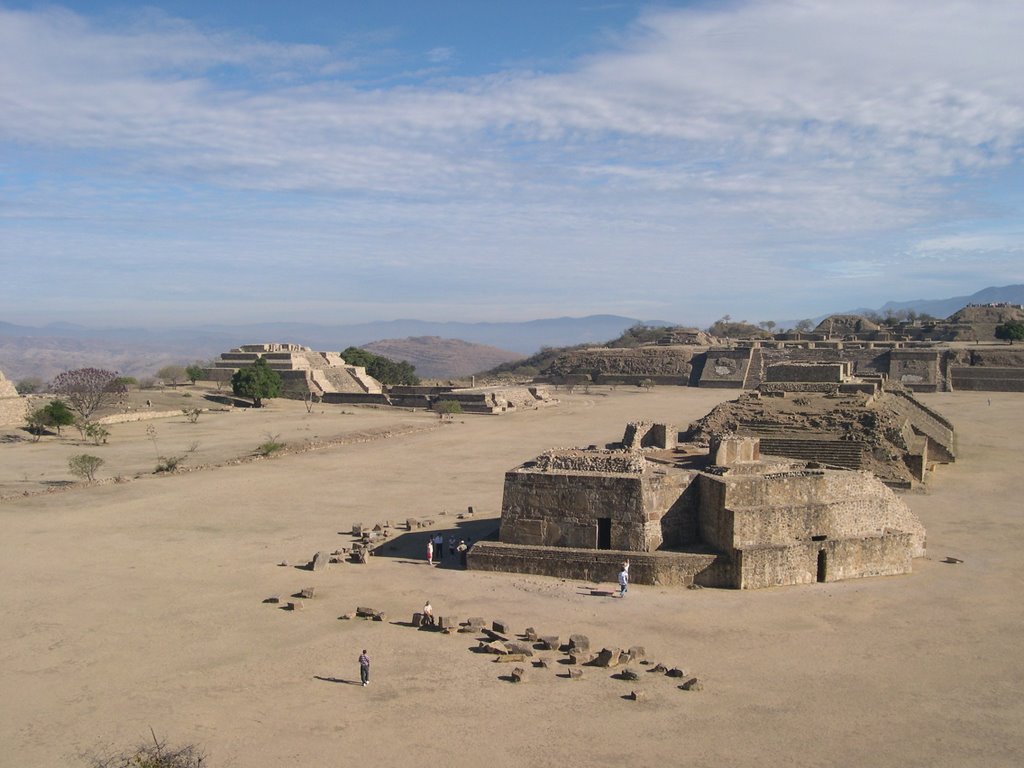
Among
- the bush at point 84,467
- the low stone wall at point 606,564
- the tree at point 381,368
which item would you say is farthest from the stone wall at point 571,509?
the tree at point 381,368

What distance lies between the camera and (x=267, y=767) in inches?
310

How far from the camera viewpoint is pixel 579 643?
1039 cm

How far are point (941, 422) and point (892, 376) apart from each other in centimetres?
2330

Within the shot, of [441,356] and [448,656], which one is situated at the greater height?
[441,356]

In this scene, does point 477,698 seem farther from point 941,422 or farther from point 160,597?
point 941,422

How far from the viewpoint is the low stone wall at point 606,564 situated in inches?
511

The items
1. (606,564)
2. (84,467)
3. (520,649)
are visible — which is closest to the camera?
(520,649)

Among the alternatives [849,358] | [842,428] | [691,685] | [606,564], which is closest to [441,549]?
[606,564]

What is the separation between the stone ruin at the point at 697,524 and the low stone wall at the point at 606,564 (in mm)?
17

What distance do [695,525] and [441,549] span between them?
4.56 m

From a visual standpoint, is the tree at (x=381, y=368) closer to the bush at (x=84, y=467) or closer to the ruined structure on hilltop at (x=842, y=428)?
the ruined structure on hilltop at (x=842, y=428)

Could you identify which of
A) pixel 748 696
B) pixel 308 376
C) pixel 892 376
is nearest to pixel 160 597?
pixel 748 696

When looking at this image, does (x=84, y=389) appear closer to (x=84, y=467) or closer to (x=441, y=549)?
(x=84, y=467)

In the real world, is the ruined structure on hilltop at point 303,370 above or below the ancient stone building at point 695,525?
above
